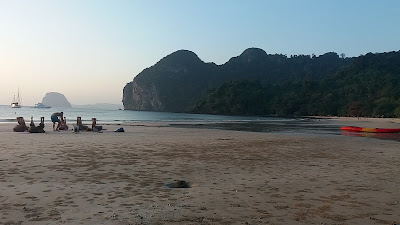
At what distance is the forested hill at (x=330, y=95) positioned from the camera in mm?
105894

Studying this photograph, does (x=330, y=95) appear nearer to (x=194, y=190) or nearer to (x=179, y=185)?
(x=179, y=185)

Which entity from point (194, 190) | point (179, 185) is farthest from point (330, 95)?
point (194, 190)

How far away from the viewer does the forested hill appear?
347ft

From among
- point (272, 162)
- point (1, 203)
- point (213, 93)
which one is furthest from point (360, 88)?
point (1, 203)

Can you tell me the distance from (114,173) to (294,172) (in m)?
5.22

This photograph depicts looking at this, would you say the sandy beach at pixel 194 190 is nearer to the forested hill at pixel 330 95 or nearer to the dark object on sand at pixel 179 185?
the dark object on sand at pixel 179 185

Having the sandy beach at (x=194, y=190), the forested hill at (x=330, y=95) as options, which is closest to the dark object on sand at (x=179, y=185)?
the sandy beach at (x=194, y=190)

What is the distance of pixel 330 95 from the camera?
410ft

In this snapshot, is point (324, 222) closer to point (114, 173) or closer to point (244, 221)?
point (244, 221)

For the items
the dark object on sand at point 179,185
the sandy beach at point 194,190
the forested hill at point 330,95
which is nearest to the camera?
the sandy beach at point 194,190

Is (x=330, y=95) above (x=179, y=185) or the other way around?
above

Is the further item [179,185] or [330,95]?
[330,95]

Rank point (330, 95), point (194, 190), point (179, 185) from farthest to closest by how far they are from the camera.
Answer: point (330, 95)
point (179, 185)
point (194, 190)

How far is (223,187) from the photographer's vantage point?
25.9 feet
